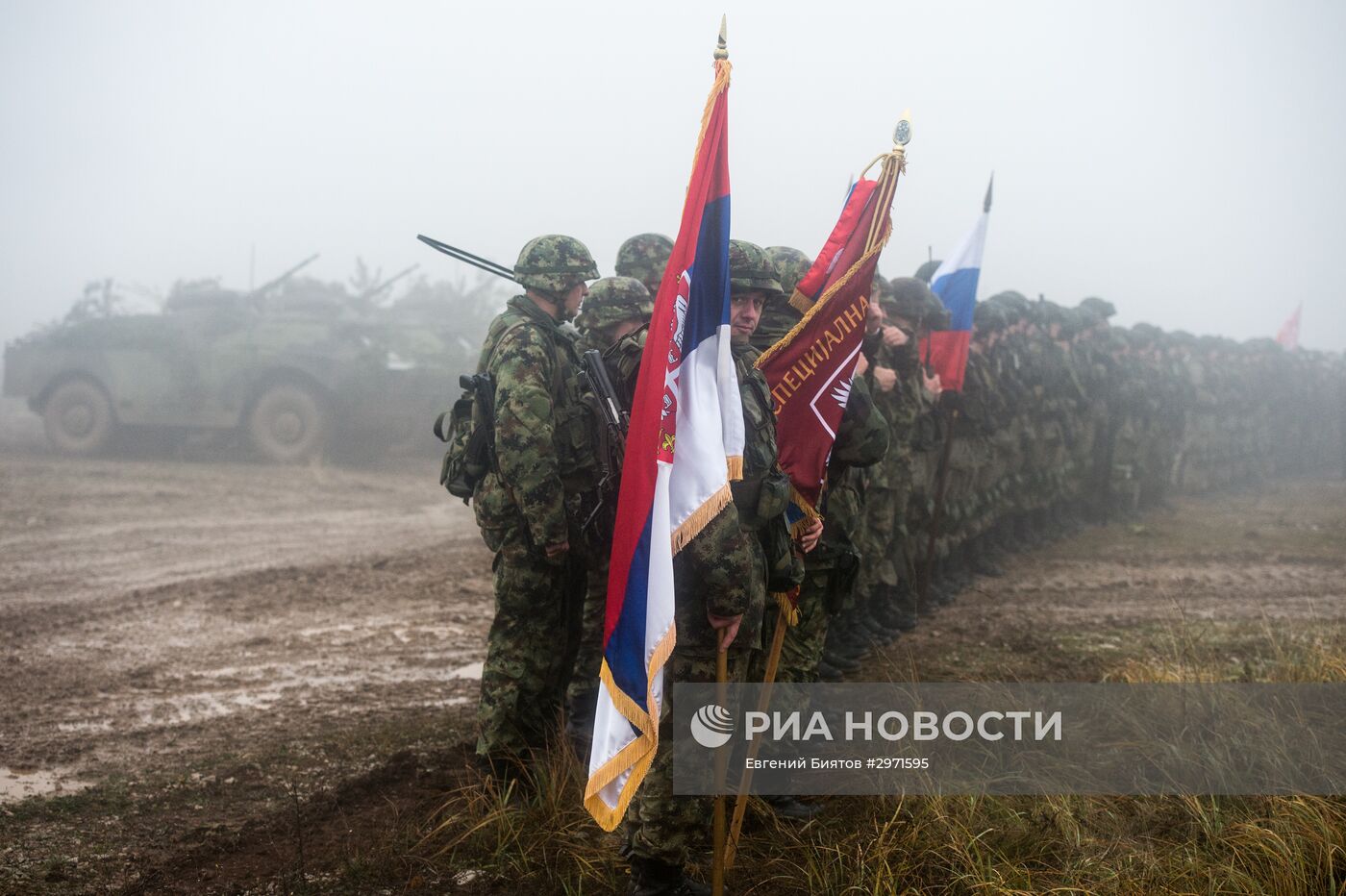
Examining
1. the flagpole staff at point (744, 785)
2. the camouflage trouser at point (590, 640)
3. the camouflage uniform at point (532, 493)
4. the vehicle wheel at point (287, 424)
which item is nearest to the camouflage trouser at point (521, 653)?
the camouflage uniform at point (532, 493)

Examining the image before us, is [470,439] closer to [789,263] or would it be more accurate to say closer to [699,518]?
[699,518]

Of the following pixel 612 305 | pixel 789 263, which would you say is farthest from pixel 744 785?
pixel 789 263

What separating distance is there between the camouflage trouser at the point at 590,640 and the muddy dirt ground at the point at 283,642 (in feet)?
1.74

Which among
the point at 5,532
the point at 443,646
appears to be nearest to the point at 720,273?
the point at 443,646

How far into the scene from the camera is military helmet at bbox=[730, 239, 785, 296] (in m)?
3.18

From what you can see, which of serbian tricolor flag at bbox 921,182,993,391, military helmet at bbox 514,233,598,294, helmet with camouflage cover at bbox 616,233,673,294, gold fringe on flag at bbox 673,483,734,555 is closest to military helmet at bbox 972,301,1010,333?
serbian tricolor flag at bbox 921,182,993,391

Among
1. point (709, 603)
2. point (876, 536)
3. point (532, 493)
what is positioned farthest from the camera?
point (876, 536)

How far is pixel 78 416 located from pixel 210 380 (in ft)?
5.63

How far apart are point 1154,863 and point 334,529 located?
7.49 metres

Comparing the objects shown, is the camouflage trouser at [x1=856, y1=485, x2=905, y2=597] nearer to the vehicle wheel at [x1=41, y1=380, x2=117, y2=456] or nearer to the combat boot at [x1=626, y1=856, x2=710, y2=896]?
the combat boot at [x1=626, y1=856, x2=710, y2=896]

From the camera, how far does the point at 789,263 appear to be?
173 inches

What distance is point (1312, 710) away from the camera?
3932 millimetres

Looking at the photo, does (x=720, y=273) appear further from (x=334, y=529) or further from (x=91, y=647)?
(x=334, y=529)

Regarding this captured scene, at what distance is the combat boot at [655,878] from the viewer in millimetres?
2775
